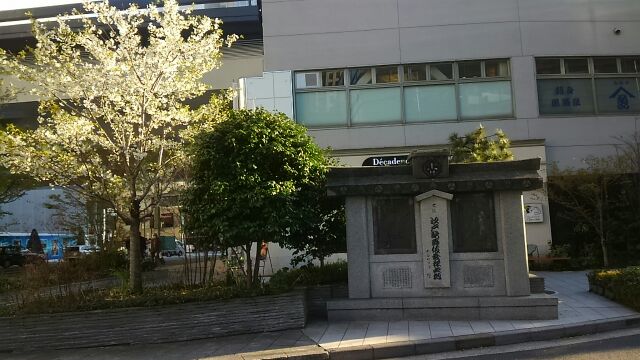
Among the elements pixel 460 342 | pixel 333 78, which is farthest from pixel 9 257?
pixel 460 342

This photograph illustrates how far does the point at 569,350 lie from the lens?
7.54 metres

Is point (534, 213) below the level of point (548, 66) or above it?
below

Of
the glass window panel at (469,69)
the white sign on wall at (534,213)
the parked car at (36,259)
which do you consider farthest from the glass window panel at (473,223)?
the glass window panel at (469,69)

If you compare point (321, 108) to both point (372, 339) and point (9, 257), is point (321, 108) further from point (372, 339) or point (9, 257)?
point (9, 257)

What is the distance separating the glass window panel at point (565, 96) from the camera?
1808cm

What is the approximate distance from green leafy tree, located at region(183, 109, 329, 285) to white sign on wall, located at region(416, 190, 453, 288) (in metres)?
2.15

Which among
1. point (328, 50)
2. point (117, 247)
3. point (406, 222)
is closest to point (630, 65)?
point (328, 50)

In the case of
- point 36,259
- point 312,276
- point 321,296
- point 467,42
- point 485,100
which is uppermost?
point 467,42

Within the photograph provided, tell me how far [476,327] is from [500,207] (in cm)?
224

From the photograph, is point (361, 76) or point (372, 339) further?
point (361, 76)

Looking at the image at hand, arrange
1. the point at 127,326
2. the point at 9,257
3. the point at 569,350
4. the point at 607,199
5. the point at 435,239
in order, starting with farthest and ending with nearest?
1. the point at 9,257
2. the point at 607,199
3. the point at 435,239
4. the point at 127,326
5. the point at 569,350

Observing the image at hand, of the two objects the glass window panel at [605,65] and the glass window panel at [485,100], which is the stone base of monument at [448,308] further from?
the glass window panel at [605,65]

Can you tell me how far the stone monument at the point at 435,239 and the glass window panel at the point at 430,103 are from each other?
8.64m

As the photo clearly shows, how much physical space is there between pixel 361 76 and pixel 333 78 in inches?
38.4
